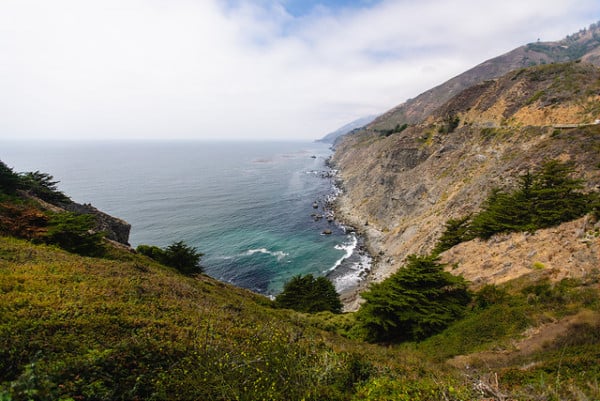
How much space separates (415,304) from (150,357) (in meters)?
14.5

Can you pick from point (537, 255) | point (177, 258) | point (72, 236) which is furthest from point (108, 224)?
point (537, 255)

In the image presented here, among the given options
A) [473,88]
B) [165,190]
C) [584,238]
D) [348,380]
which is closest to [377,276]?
[584,238]

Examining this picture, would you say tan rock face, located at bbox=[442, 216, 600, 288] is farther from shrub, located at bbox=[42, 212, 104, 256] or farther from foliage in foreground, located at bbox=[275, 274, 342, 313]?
shrub, located at bbox=[42, 212, 104, 256]

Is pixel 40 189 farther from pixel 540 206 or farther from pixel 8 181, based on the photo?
pixel 540 206

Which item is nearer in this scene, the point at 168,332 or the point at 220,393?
the point at 220,393

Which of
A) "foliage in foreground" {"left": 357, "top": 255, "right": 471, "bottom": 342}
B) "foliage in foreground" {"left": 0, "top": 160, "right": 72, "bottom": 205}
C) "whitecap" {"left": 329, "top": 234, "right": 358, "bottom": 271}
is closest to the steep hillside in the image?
"whitecap" {"left": 329, "top": 234, "right": 358, "bottom": 271}

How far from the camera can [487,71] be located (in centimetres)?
16662

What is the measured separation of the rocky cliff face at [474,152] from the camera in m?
33.7

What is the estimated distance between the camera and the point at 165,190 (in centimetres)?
8588

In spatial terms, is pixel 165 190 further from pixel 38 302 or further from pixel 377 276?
pixel 38 302

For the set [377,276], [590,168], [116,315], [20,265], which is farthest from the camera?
[377,276]

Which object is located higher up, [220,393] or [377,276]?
[220,393]

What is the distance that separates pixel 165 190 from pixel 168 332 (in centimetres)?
8827

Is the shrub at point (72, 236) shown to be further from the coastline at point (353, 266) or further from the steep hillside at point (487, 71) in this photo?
the steep hillside at point (487, 71)
